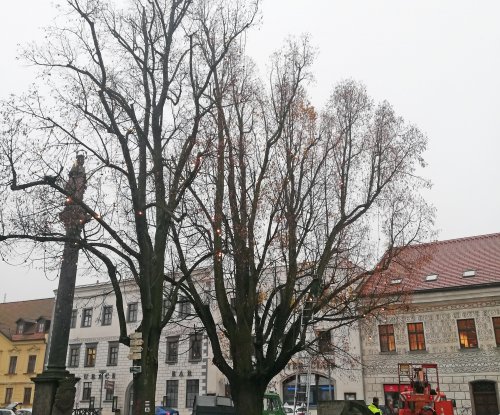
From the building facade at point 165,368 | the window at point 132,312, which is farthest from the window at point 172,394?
the window at point 132,312

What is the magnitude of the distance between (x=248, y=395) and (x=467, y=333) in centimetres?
1737

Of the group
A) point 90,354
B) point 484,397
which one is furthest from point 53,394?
point 90,354

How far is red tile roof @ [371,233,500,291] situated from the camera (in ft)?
95.8

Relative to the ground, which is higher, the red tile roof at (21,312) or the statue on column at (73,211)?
the red tile roof at (21,312)

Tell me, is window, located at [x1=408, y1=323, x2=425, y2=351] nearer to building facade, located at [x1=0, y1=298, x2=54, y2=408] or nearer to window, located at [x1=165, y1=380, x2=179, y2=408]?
window, located at [x1=165, y1=380, x2=179, y2=408]

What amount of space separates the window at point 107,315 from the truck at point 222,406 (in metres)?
22.3

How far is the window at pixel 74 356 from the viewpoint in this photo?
1709 inches

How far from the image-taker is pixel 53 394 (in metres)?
14.7

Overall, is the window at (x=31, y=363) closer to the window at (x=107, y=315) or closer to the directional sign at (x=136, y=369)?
the window at (x=107, y=315)

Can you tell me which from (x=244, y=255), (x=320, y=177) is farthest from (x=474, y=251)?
(x=244, y=255)

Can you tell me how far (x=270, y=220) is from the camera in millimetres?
16828

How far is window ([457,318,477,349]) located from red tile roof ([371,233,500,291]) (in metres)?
2.04

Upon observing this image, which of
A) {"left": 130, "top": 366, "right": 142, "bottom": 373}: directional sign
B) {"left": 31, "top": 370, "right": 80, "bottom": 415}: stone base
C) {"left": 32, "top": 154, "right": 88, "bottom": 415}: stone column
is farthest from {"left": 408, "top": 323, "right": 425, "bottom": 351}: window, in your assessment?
{"left": 130, "top": 366, "right": 142, "bottom": 373}: directional sign

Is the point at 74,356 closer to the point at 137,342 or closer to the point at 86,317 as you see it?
the point at 86,317
